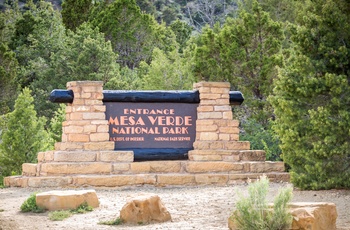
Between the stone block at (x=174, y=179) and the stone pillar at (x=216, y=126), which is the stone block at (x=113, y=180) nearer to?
the stone block at (x=174, y=179)

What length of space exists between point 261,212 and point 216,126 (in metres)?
7.47

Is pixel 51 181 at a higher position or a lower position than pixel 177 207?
higher

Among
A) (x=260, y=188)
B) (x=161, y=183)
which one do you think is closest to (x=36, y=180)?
(x=161, y=183)

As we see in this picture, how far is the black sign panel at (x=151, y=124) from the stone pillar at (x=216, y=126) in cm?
31

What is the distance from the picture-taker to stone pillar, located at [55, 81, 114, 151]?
14867 mm

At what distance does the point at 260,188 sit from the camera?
7.93 meters

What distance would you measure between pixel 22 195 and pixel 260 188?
21.2 feet

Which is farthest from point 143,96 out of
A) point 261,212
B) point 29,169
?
point 261,212

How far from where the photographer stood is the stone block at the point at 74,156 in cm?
1456

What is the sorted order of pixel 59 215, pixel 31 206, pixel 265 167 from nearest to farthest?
1. pixel 59 215
2. pixel 31 206
3. pixel 265 167

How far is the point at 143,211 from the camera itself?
944 centimetres

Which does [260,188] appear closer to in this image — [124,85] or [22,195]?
[22,195]

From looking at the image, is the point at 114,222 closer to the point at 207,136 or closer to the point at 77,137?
the point at 77,137

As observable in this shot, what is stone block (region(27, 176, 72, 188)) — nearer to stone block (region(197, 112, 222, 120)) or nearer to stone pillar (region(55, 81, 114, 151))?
stone pillar (region(55, 81, 114, 151))
